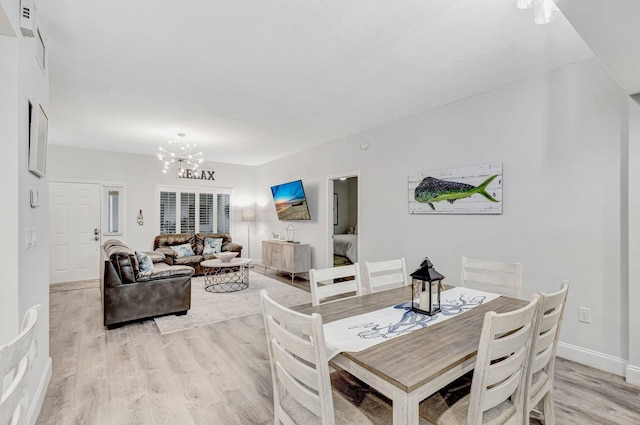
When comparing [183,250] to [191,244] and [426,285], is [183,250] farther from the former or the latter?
[426,285]

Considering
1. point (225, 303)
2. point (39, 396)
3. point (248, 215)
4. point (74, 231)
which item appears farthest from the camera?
point (248, 215)

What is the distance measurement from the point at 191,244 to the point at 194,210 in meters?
0.93

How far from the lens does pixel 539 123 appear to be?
286 centimetres

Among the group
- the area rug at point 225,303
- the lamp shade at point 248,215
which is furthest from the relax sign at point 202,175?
the area rug at point 225,303

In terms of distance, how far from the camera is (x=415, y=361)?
3.85ft

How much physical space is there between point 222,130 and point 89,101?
1.66 m

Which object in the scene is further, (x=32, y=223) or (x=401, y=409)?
(x=32, y=223)

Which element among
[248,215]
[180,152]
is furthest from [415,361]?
[248,215]

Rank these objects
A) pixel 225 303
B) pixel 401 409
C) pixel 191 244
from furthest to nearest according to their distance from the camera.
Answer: pixel 191 244 < pixel 225 303 < pixel 401 409

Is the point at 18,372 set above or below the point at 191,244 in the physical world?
above

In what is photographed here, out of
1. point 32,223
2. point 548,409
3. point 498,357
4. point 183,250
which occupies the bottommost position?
point 548,409

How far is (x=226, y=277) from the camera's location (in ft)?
19.6

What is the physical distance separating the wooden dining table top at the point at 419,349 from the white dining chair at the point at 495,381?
0.35ft

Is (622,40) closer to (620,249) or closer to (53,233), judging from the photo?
(620,249)
